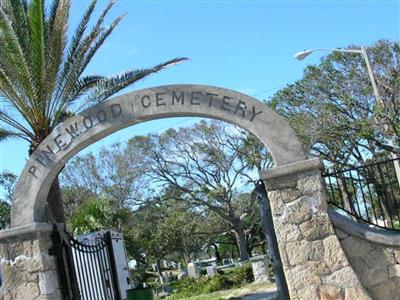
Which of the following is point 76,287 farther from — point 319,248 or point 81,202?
point 81,202

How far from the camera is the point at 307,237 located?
681 cm

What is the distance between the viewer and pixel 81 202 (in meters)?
35.6

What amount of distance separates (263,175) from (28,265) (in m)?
3.63

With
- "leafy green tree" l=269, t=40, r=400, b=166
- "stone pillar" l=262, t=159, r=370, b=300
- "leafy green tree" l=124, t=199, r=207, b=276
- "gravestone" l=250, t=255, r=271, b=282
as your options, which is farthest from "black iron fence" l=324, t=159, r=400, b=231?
"leafy green tree" l=124, t=199, r=207, b=276

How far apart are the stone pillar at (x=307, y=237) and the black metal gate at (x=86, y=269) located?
10.6 feet

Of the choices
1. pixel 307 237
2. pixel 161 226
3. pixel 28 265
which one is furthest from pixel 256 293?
pixel 161 226

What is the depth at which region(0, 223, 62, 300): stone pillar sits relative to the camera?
7.43 m

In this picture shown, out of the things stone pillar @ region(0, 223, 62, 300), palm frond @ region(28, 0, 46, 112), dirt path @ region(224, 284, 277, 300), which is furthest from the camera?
dirt path @ region(224, 284, 277, 300)

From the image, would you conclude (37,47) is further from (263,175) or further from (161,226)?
(161,226)

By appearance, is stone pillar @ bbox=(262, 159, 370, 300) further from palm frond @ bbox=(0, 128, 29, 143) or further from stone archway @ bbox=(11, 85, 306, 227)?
palm frond @ bbox=(0, 128, 29, 143)

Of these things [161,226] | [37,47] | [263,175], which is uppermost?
[37,47]

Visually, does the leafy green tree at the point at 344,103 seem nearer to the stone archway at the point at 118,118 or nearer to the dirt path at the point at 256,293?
the dirt path at the point at 256,293

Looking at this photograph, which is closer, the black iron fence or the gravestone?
the black iron fence

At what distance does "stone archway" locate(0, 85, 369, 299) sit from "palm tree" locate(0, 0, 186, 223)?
3.38 metres
